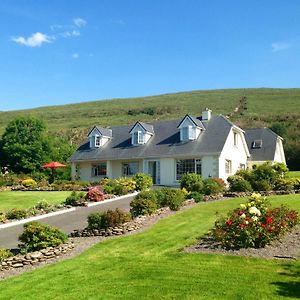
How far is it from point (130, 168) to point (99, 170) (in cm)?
365

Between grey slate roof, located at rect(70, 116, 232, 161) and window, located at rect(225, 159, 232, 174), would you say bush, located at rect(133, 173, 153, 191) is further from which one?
window, located at rect(225, 159, 232, 174)

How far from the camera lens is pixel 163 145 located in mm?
35188

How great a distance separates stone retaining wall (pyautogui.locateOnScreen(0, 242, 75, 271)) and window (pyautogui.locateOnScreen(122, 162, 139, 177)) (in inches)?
970

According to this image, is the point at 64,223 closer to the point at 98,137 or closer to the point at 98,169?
the point at 98,169

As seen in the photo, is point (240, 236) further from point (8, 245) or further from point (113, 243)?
point (8, 245)

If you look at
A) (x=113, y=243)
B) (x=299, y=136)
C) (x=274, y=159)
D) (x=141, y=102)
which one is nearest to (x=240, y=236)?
(x=113, y=243)

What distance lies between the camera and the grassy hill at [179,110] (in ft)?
234

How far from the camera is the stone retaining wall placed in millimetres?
10759

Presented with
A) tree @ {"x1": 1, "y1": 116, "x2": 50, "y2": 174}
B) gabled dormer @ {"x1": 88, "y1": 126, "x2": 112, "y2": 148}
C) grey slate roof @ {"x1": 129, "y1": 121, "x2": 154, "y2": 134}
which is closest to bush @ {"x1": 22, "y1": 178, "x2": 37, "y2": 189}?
gabled dormer @ {"x1": 88, "y1": 126, "x2": 112, "y2": 148}

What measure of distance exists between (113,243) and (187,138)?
22.5 m

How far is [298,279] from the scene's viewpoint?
8.12 metres

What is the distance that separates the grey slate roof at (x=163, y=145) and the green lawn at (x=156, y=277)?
21556 mm

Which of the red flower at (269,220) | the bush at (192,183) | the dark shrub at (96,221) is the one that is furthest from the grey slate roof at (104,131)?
the red flower at (269,220)

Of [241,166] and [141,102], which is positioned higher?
[141,102]
